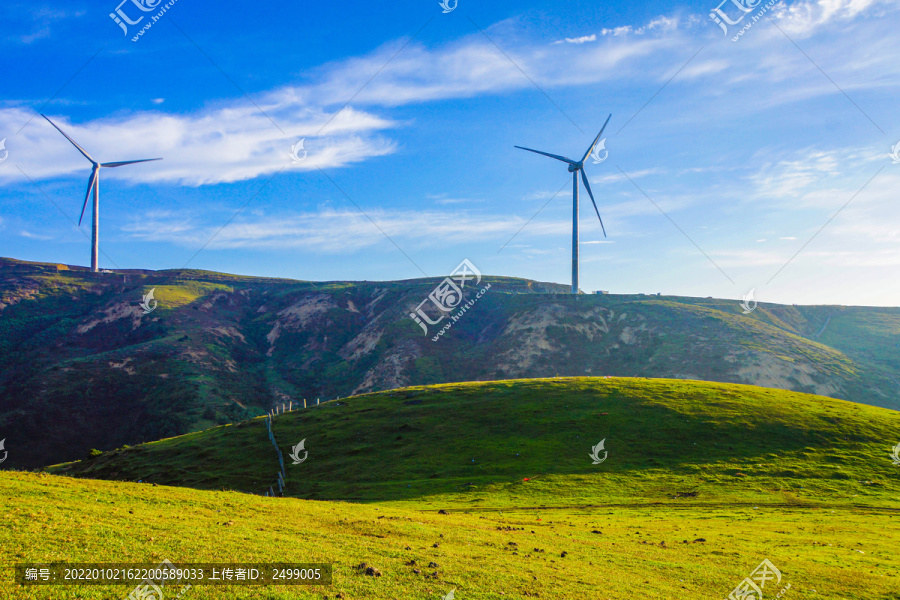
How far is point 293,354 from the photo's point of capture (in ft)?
592

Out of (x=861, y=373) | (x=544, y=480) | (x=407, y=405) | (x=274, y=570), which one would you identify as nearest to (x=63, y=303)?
(x=407, y=405)

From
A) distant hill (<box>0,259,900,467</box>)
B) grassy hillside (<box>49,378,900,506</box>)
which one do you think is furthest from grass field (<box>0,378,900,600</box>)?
distant hill (<box>0,259,900,467</box>)

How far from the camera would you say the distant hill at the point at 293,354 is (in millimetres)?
120500

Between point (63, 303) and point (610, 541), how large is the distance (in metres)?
207

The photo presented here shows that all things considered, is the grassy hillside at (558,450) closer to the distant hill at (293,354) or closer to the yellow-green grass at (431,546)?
the yellow-green grass at (431,546)

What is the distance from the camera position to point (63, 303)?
179m

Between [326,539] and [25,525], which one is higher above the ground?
[25,525]

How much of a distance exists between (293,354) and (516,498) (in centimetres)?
14576

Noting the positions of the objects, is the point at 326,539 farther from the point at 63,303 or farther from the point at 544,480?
the point at 63,303

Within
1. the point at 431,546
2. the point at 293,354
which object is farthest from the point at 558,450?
the point at 293,354

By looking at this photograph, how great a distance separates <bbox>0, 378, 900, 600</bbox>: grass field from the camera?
2198cm

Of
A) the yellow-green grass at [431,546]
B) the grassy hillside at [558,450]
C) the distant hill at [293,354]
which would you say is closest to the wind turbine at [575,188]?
the distant hill at [293,354]

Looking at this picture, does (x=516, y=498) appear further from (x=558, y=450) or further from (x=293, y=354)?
(x=293, y=354)

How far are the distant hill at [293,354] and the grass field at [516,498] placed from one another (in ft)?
183
